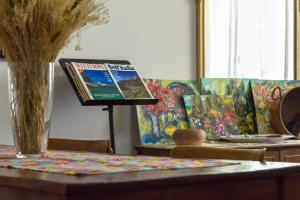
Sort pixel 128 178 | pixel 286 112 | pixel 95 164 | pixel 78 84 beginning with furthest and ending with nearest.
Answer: pixel 286 112
pixel 78 84
pixel 95 164
pixel 128 178

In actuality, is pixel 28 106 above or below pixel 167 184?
above

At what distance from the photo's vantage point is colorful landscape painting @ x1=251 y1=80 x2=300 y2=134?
4.02 m

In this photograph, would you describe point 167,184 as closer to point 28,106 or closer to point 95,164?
point 95,164

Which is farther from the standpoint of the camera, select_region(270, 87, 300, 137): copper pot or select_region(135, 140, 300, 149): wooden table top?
select_region(270, 87, 300, 137): copper pot

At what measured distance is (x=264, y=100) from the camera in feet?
13.4

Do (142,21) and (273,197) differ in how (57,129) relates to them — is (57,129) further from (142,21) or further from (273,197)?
(273,197)

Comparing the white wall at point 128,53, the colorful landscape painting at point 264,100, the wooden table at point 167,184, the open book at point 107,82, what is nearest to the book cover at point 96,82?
the open book at point 107,82

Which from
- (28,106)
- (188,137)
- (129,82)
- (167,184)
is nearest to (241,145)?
(188,137)

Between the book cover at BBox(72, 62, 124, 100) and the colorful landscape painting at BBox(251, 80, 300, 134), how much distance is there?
1.19m

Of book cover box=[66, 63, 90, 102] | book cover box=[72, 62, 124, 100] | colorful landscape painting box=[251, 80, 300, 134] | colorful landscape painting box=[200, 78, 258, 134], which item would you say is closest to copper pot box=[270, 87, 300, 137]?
colorful landscape painting box=[251, 80, 300, 134]

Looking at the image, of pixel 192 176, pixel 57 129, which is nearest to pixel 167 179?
pixel 192 176

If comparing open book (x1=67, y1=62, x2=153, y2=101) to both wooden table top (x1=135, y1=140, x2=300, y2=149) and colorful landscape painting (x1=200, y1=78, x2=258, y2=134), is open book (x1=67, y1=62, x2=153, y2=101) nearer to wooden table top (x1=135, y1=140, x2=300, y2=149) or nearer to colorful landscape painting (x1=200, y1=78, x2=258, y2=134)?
wooden table top (x1=135, y1=140, x2=300, y2=149)

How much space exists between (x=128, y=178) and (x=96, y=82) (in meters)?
1.99

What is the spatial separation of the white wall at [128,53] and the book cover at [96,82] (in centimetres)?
15
